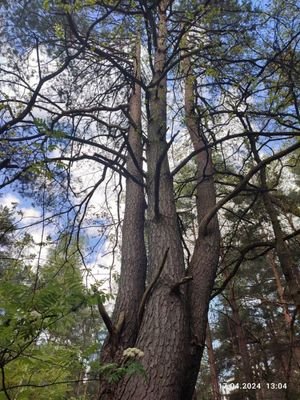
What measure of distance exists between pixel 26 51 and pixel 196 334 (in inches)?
135

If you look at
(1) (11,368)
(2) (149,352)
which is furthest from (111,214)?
(2) (149,352)

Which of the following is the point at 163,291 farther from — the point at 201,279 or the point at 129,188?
the point at 129,188

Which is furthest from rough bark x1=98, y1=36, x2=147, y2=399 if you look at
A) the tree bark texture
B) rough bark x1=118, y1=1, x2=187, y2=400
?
rough bark x1=118, y1=1, x2=187, y2=400

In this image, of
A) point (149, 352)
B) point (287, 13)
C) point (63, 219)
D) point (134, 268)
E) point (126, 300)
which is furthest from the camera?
point (63, 219)

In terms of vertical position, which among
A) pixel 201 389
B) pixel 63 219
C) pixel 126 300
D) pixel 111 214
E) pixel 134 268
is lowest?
pixel 201 389

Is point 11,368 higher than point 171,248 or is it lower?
lower

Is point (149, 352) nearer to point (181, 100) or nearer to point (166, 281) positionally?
point (166, 281)

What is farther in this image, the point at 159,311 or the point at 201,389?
the point at 201,389

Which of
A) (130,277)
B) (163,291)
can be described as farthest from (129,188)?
(163,291)

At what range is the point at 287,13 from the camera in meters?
3.59
